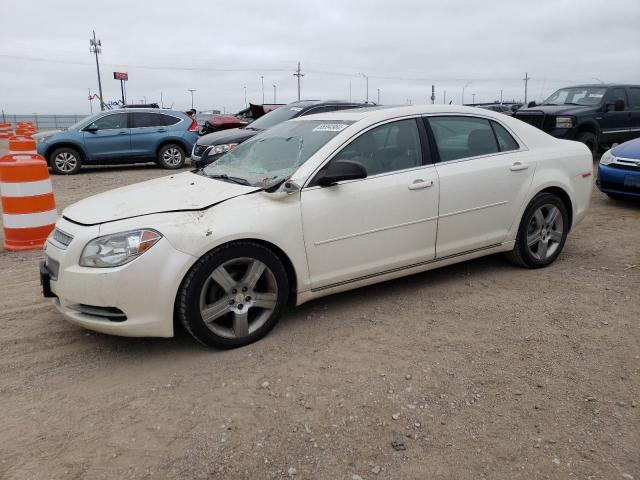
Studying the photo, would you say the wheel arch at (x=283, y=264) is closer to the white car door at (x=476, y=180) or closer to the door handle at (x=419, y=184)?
the door handle at (x=419, y=184)

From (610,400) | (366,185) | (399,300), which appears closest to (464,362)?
(610,400)

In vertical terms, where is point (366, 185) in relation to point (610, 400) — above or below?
above

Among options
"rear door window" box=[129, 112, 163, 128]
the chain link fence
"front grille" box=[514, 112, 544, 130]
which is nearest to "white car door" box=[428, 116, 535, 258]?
"front grille" box=[514, 112, 544, 130]

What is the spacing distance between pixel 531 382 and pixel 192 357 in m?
2.05

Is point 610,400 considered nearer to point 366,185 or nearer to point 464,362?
point 464,362

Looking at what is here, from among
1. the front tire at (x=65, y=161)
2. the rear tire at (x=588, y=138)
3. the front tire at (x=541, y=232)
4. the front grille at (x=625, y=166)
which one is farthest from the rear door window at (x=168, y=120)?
the front tire at (x=541, y=232)

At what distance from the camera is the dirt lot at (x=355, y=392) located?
2516mm

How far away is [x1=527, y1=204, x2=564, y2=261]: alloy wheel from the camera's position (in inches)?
196

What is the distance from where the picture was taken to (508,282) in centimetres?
476

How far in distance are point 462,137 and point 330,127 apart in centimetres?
117

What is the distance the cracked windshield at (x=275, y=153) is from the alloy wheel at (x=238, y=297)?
2.02 ft

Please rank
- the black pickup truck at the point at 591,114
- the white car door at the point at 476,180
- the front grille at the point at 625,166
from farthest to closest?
the black pickup truck at the point at 591,114
the front grille at the point at 625,166
the white car door at the point at 476,180

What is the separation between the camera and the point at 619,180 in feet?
26.0

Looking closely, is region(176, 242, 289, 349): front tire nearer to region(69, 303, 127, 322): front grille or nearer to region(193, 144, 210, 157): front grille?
region(69, 303, 127, 322): front grille
